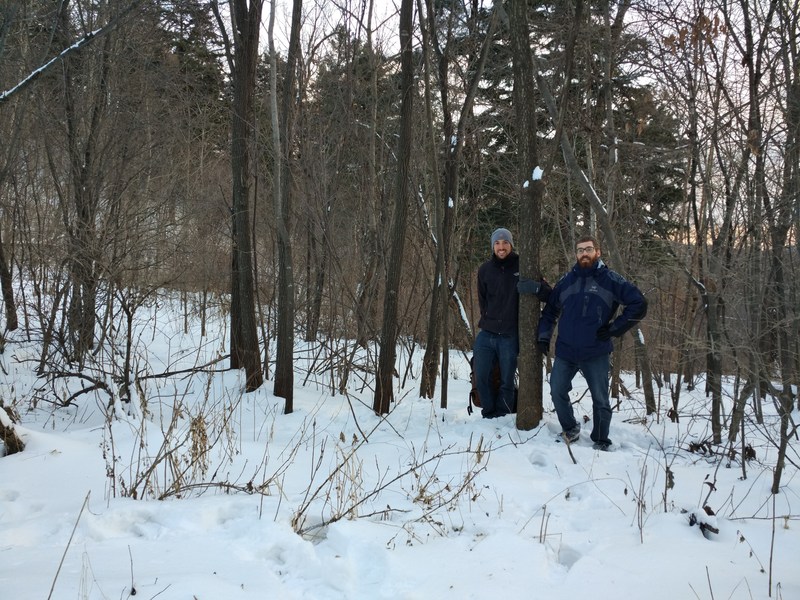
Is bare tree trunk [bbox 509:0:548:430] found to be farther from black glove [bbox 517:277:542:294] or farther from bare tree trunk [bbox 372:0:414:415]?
bare tree trunk [bbox 372:0:414:415]

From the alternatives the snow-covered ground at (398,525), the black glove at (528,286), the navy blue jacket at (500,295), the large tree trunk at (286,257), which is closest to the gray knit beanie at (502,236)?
the navy blue jacket at (500,295)

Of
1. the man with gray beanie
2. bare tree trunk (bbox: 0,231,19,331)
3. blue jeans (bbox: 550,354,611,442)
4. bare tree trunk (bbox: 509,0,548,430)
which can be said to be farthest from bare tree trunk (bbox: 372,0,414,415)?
bare tree trunk (bbox: 0,231,19,331)

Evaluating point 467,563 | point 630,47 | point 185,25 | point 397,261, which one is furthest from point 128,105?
point 467,563

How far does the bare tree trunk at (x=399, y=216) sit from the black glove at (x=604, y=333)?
2.30 meters

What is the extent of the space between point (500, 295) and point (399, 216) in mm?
1492

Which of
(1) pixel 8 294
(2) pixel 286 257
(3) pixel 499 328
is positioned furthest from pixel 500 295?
(1) pixel 8 294

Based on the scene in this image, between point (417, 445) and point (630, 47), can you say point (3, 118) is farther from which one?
point (630, 47)

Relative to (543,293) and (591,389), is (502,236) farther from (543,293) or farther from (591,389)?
(591,389)

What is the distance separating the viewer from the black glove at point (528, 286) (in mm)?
4993

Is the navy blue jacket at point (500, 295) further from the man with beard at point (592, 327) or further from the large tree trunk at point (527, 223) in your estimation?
the man with beard at point (592, 327)

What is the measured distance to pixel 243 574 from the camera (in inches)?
98.8

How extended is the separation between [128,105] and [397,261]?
6094 millimetres

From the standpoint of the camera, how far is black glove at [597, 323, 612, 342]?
4625 mm

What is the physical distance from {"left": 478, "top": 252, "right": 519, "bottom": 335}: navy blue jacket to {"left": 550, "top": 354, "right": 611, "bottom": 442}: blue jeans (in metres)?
0.68
